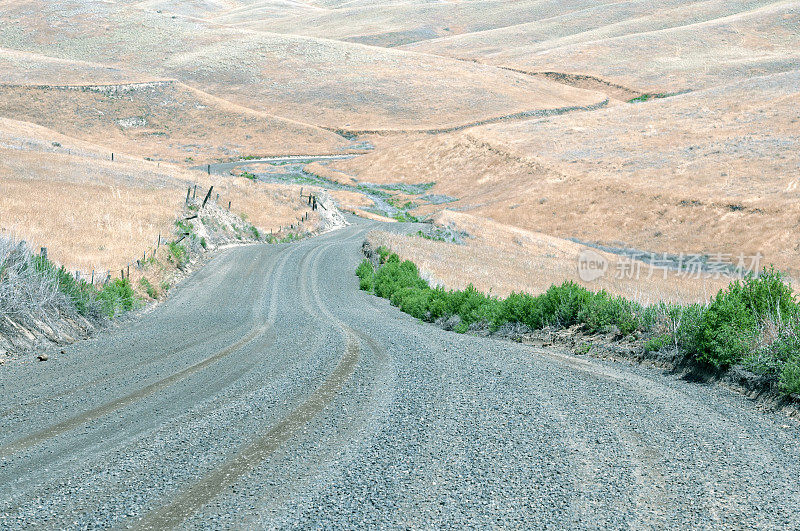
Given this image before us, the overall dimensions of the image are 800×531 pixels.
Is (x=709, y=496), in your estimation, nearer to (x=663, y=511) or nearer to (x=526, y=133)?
(x=663, y=511)

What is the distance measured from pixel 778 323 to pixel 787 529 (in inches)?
202

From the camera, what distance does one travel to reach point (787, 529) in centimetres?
544

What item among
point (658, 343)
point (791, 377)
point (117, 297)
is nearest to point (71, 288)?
point (117, 297)

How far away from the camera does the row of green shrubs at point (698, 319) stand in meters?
9.37

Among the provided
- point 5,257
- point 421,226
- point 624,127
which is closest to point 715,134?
point 624,127

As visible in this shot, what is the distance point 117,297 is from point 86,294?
2378 millimetres

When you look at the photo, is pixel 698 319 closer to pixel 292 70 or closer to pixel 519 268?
pixel 519 268

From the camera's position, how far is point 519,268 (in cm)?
3384

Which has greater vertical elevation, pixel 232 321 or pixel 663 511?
pixel 663 511

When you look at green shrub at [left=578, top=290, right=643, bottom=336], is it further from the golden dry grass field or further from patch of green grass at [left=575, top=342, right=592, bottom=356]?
the golden dry grass field

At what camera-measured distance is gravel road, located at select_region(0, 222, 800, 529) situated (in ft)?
18.5

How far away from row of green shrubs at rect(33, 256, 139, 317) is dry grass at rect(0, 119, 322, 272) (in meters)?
2.06

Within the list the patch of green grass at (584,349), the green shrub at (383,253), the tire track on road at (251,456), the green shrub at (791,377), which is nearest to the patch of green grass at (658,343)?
the patch of green grass at (584,349)

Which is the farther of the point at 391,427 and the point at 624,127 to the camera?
the point at 624,127
